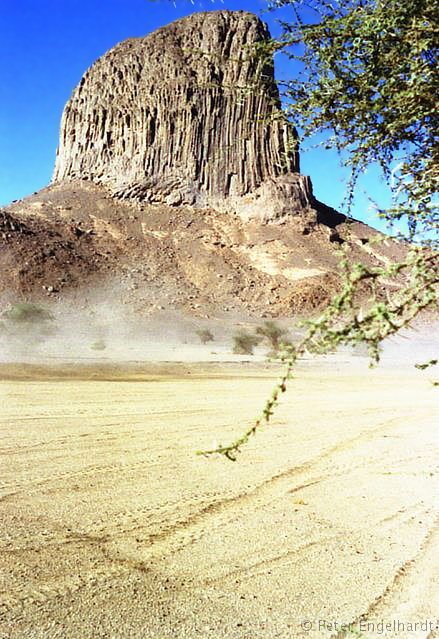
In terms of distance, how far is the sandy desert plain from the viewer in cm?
324

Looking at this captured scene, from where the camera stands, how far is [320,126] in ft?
14.7

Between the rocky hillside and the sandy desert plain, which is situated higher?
the rocky hillside

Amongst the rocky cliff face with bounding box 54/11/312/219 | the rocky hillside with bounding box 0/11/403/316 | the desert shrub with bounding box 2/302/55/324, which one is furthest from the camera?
the rocky cliff face with bounding box 54/11/312/219

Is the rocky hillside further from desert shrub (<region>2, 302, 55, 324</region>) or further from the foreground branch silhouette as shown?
the foreground branch silhouette

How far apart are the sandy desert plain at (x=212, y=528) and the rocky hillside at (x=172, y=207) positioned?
1662 inches

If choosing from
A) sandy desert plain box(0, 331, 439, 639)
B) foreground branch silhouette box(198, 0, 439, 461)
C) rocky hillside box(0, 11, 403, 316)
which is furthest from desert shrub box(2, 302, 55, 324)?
foreground branch silhouette box(198, 0, 439, 461)

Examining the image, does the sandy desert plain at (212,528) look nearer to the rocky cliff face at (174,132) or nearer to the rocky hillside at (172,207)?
the rocky hillside at (172,207)

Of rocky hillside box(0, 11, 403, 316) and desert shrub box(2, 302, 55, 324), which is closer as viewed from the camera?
desert shrub box(2, 302, 55, 324)

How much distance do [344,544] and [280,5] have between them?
396cm

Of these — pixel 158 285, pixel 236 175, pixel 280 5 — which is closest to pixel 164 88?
pixel 236 175

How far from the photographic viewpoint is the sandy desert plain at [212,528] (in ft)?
10.6

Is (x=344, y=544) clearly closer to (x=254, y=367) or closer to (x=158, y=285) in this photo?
(x=254, y=367)

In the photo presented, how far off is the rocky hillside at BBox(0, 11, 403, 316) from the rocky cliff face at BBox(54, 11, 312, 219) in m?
0.17

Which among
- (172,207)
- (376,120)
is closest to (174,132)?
(172,207)
